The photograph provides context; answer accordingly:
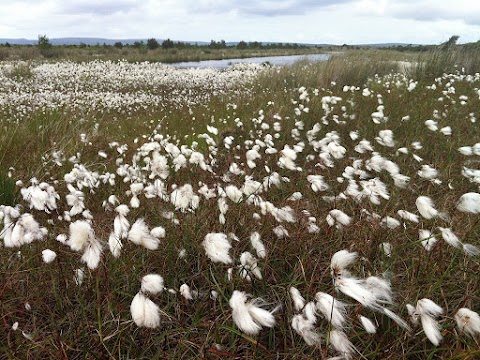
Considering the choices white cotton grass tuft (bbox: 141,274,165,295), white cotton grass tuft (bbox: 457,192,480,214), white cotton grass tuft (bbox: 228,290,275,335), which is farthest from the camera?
white cotton grass tuft (bbox: 457,192,480,214)

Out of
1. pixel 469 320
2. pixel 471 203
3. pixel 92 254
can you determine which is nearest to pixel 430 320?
pixel 469 320

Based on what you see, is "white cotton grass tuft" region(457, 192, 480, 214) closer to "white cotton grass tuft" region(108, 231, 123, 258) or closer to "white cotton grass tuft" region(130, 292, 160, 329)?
"white cotton grass tuft" region(130, 292, 160, 329)

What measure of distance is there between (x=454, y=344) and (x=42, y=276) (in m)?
2.39

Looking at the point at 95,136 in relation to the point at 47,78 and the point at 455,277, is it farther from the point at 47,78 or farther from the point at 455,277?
the point at 47,78

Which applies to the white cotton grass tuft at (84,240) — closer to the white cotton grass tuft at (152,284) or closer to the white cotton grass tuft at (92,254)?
the white cotton grass tuft at (92,254)

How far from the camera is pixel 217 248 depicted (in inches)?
62.8

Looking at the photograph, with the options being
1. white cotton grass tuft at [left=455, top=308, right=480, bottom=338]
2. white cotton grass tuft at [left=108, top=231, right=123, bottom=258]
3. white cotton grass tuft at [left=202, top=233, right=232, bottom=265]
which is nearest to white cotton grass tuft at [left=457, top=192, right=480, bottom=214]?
white cotton grass tuft at [left=455, top=308, right=480, bottom=338]

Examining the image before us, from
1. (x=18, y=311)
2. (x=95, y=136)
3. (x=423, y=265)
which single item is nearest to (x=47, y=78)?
(x=95, y=136)

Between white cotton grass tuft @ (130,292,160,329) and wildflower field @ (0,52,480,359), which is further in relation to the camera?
wildflower field @ (0,52,480,359)

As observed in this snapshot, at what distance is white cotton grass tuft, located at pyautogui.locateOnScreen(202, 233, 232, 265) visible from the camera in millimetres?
1579

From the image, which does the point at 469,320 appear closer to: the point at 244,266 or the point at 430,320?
the point at 430,320

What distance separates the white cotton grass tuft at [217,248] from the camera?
158 cm

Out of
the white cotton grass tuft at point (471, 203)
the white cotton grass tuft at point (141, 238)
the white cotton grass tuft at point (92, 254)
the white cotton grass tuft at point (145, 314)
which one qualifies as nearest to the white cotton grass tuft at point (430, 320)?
the white cotton grass tuft at point (471, 203)

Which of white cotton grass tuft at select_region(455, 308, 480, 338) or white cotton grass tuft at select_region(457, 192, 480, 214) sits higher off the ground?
white cotton grass tuft at select_region(457, 192, 480, 214)
